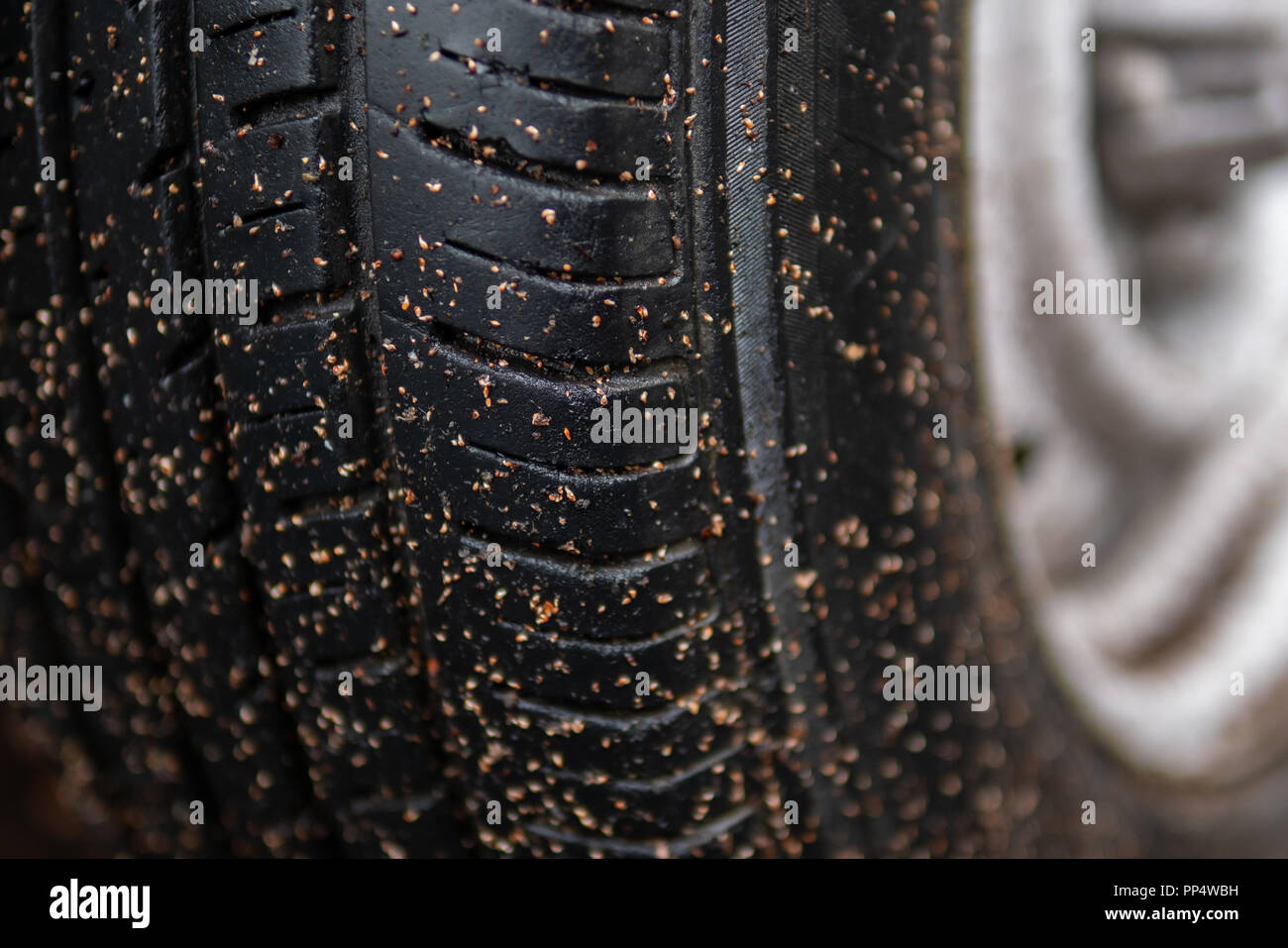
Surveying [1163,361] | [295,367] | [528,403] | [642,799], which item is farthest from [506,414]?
[1163,361]

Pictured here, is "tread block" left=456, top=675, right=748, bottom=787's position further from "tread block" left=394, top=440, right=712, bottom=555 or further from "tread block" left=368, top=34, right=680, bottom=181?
"tread block" left=368, top=34, right=680, bottom=181

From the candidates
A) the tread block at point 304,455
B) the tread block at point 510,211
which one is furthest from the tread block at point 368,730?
the tread block at point 510,211

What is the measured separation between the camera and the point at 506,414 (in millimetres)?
502

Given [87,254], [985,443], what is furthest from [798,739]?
[87,254]

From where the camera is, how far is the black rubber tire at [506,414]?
0.48 m

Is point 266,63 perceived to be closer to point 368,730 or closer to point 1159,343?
point 368,730

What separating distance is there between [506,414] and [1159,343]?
95 centimetres

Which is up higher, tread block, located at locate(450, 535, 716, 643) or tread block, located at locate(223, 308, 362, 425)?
tread block, located at locate(223, 308, 362, 425)

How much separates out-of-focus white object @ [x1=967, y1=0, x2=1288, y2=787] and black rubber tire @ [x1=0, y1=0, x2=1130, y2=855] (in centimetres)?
43

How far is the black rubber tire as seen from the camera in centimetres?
48

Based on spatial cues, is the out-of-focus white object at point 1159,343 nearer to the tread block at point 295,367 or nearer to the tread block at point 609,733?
the tread block at point 609,733

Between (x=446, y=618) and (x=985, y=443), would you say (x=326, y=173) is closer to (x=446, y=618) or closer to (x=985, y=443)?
(x=446, y=618)

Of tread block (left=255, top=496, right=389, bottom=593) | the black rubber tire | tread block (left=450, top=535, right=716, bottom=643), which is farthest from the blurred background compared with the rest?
tread block (left=255, top=496, right=389, bottom=593)

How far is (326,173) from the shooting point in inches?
19.5
